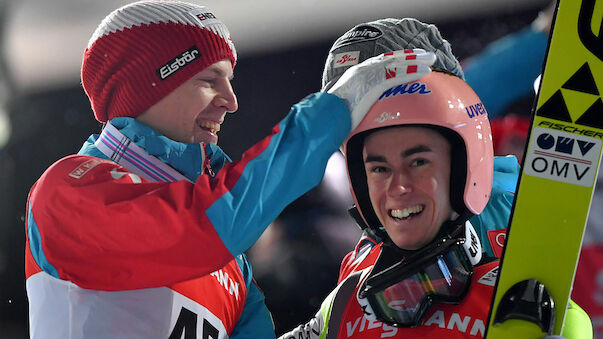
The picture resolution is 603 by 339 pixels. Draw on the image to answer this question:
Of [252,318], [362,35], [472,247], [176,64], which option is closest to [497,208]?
[472,247]

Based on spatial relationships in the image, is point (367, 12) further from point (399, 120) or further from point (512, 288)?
point (512, 288)

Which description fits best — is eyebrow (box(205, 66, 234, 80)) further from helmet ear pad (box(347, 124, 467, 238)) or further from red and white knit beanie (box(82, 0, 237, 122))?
helmet ear pad (box(347, 124, 467, 238))

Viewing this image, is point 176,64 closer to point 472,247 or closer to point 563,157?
point 472,247

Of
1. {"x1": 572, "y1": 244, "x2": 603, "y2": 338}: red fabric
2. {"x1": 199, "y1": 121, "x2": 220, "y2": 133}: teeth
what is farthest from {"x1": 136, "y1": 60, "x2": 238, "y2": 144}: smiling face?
{"x1": 572, "y1": 244, "x2": 603, "y2": 338}: red fabric

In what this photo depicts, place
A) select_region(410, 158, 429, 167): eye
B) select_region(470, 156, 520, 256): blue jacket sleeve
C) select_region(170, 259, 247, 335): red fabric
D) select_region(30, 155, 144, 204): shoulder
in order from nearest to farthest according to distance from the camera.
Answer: select_region(30, 155, 144, 204): shoulder < select_region(410, 158, 429, 167): eye < select_region(170, 259, 247, 335): red fabric < select_region(470, 156, 520, 256): blue jacket sleeve

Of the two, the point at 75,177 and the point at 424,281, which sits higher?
the point at 75,177

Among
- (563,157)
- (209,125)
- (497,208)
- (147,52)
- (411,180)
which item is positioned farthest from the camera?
(497,208)

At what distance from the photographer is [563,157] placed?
70.1 inches

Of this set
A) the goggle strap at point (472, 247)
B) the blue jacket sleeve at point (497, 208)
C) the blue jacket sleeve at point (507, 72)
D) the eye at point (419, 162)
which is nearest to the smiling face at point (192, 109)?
the eye at point (419, 162)

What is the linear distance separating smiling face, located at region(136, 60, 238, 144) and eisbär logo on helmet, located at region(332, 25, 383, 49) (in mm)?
424

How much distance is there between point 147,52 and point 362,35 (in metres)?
0.71

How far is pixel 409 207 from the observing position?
6.81 feet

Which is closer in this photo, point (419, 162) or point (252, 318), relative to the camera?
point (419, 162)

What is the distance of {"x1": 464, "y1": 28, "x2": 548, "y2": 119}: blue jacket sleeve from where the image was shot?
410 cm
